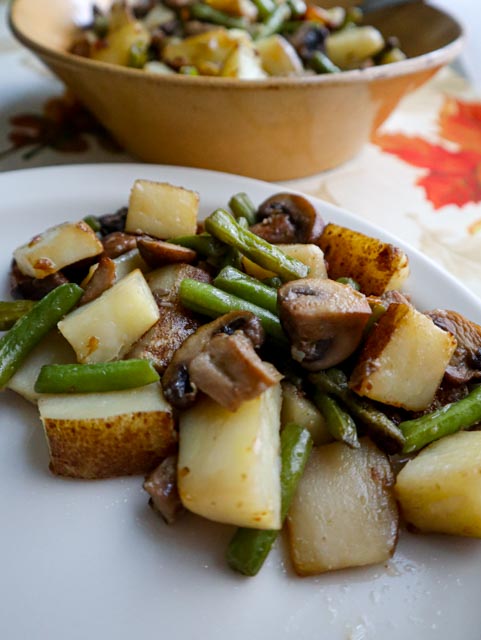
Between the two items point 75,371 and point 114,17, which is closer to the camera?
point 75,371

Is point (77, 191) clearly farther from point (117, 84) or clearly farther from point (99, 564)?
point (99, 564)

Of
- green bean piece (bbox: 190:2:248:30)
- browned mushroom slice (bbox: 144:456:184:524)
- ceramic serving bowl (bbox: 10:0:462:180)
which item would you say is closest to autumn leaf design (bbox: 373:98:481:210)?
ceramic serving bowl (bbox: 10:0:462:180)

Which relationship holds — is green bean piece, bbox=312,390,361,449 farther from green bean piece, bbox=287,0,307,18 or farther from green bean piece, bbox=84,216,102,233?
green bean piece, bbox=287,0,307,18

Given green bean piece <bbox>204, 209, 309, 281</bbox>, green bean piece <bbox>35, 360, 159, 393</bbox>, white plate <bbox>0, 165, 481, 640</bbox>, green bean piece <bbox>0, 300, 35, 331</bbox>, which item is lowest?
white plate <bbox>0, 165, 481, 640</bbox>

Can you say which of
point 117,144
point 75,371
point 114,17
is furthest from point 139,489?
point 114,17

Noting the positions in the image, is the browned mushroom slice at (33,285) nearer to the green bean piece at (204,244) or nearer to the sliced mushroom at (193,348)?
the green bean piece at (204,244)

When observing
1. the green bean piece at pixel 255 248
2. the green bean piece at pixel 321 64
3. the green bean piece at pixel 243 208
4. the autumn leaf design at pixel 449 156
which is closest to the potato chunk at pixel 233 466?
the green bean piece at pixel 255 248

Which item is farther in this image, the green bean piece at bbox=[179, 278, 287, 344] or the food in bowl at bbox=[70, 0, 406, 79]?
the food in bowl at bbox=[70, 0, 406, 79]

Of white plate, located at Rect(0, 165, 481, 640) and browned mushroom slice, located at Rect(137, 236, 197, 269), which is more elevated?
browned mushroom slice, located at Rect(137, 236, 197, 269)
